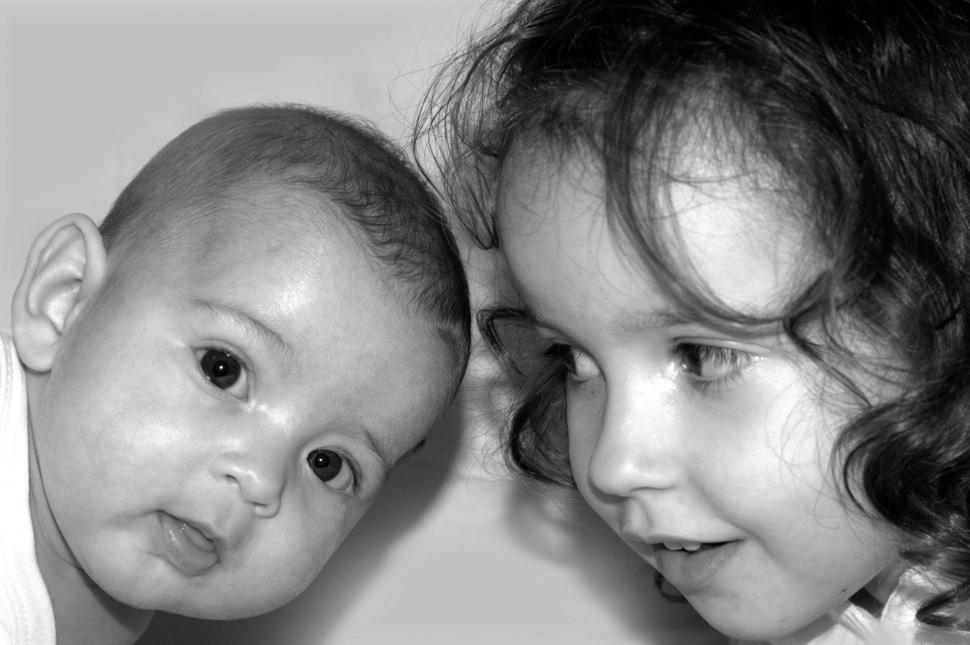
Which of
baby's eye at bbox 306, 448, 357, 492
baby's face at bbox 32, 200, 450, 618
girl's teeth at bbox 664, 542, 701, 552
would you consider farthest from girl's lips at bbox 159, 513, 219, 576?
girl's teeth at bbox 664, 542, 701, 552

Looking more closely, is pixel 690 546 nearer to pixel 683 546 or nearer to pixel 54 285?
pixel 683 546

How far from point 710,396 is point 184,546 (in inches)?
18.4

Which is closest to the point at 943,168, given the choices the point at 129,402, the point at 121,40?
the point at 129,402

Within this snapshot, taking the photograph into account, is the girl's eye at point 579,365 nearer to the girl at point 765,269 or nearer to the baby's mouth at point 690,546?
the girl at point 765,269

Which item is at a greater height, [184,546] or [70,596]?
Answer: [184,546]

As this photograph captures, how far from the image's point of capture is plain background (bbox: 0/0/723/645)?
1489 millimetres

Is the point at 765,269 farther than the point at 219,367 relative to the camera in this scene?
No

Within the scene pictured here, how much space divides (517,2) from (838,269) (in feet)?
1.96

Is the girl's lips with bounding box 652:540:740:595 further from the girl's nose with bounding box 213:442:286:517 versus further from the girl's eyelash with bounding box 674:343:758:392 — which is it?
the girl's nose with bounding box 213:442:286:517

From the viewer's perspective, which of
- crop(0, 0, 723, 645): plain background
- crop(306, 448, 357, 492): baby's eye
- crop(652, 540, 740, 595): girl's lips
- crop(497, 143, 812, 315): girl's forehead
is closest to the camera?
crop(497, 143, 812, 315): girl's forehead

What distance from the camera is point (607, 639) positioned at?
58.4 inches

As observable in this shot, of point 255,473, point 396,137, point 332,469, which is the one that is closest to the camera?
point 255,473

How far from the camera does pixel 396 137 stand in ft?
5.16

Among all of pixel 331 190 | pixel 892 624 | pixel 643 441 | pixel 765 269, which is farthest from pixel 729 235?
pixel 892 624
